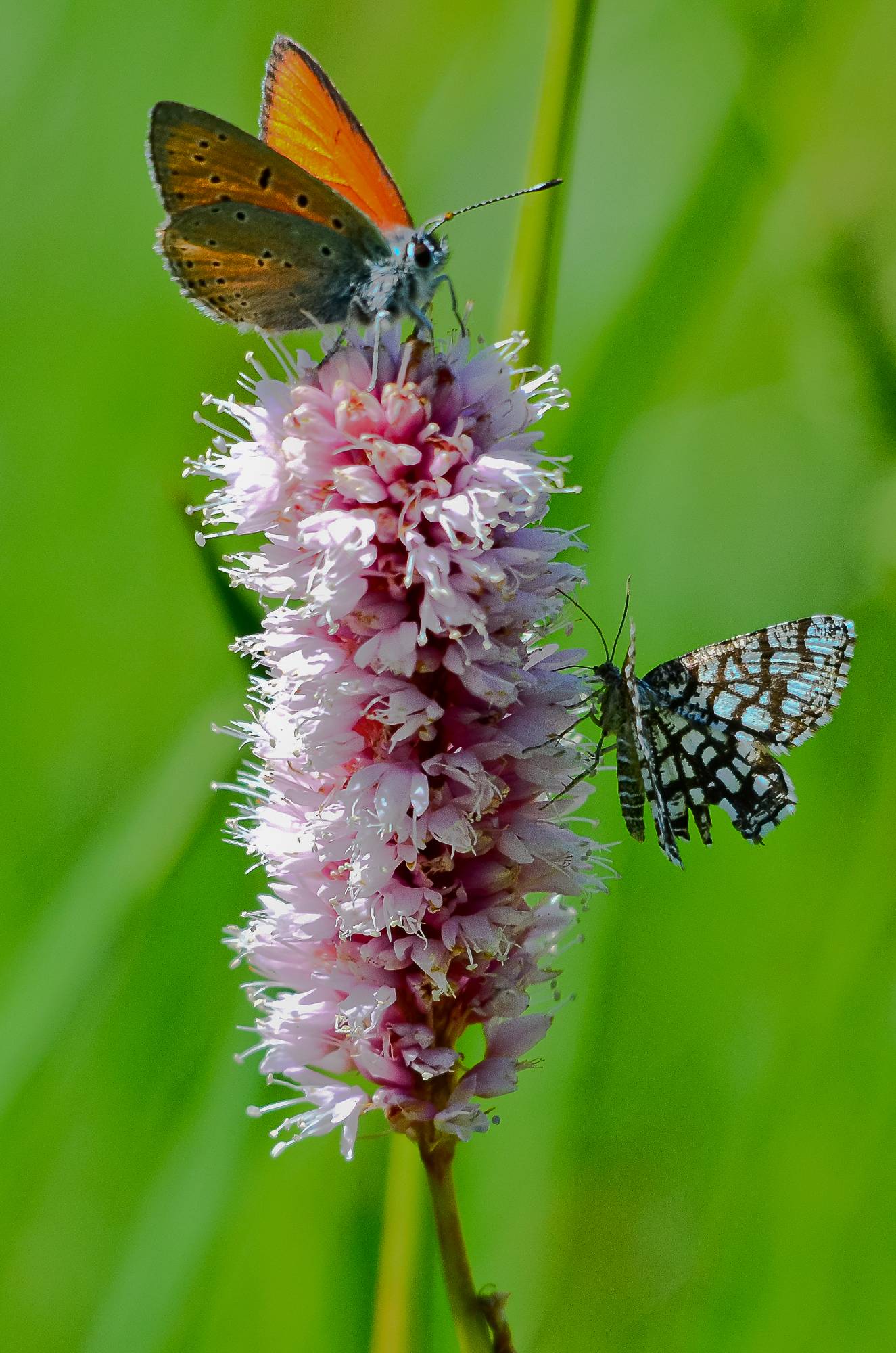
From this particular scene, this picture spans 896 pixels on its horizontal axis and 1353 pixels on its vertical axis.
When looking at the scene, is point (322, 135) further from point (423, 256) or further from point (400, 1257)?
point (400, 1257)

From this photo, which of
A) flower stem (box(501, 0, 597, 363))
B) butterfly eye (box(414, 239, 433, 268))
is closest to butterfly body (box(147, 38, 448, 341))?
butterfly eye (box(414, 239, 433, 268))

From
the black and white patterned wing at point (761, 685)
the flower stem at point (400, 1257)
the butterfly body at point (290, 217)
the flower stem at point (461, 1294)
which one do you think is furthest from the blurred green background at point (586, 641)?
the butterfly body at point (290, 217)

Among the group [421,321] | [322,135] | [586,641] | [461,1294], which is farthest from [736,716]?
[322,135]

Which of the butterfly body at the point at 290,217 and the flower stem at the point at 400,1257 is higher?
the butterfly body at the point at 290,217

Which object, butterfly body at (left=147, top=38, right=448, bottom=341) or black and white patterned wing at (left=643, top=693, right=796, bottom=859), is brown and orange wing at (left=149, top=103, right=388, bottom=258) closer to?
butterfly body at (left=147, top=38, right=448, bottom=341)

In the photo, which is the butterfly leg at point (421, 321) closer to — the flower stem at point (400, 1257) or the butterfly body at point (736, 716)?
the butterfly body at point (736, 716)

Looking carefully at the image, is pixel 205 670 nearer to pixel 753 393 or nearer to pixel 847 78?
pixel 753 393

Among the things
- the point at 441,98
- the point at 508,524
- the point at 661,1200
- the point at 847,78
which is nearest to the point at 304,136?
the point at 508,524
